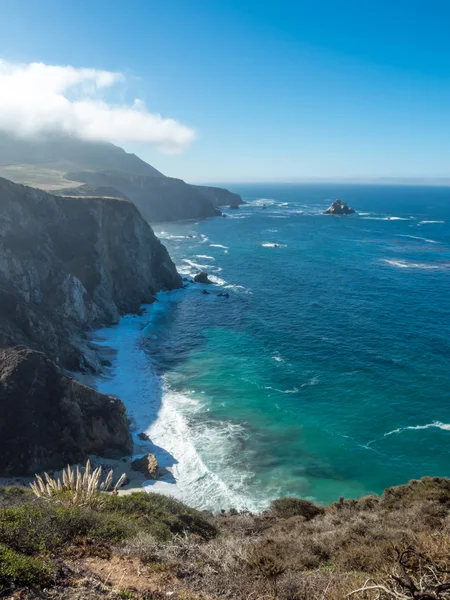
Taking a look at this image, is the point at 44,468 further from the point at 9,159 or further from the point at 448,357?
the point at 9,159

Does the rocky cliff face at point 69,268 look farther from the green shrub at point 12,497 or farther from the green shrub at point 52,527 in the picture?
the green shrub at point 52,527

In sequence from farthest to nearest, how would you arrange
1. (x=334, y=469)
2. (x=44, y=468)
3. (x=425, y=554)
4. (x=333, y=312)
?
(x=333, y=312), (x=334, y=469), (x=44, y=468), (x=425, y=554)

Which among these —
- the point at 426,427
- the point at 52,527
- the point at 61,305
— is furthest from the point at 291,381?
the point at 52,527

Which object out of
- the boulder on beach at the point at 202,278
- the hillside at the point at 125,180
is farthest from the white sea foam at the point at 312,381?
the hillside at the point at 125,180

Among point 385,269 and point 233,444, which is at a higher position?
point 385,269

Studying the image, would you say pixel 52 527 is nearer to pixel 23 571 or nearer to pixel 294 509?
pixel 23 571

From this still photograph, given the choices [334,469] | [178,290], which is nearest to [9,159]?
[178,290]

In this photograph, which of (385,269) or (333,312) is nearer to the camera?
(333,312)
